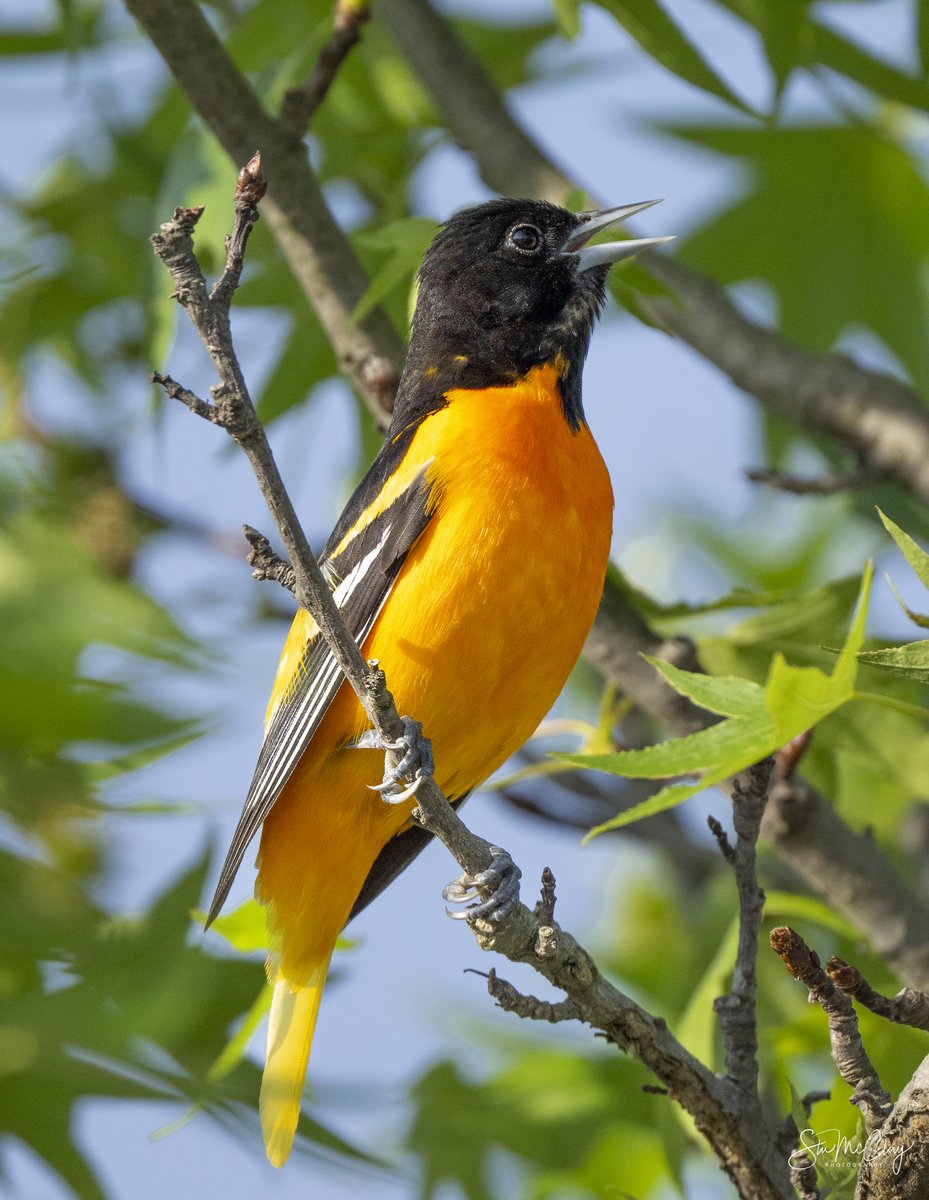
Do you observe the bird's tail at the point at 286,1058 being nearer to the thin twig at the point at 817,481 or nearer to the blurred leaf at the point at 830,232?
the thin twig at the point at 817,481

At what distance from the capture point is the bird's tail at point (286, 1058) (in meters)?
3.93

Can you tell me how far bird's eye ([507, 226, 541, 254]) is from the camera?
527cm

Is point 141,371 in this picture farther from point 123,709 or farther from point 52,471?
point 123,709

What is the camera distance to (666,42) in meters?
4.36

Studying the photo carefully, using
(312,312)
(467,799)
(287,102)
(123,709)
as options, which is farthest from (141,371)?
(123,709)

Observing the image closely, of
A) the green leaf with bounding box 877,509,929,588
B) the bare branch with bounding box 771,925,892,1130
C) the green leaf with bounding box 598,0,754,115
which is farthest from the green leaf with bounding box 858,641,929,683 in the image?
the green leaf with bounding box 598,0,754,115

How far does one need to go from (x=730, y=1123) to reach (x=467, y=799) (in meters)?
1.60

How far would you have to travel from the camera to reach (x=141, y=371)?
6.57 metres

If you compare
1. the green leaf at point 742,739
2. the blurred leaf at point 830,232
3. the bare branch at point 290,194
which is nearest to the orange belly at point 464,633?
the bare branch at point 290,194

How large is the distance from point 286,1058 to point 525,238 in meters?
2.86

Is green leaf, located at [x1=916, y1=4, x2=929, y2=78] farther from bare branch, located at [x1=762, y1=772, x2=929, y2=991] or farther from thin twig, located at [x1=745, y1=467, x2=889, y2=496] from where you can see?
bare branch, located at [x1=762, y1=772, x2=929, y2=991]

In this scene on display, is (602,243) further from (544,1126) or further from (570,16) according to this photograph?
(544,1126)

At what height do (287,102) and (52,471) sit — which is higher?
(287,102)
